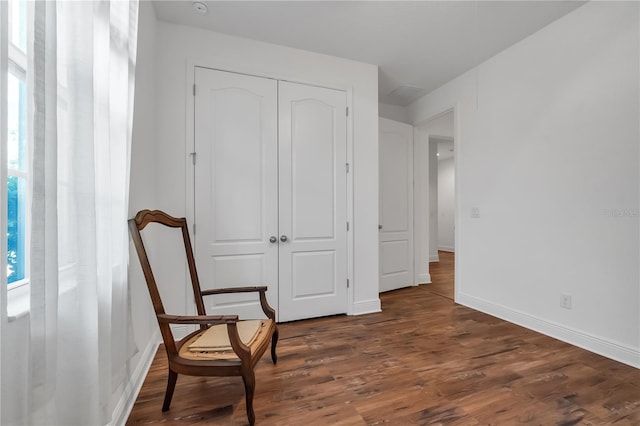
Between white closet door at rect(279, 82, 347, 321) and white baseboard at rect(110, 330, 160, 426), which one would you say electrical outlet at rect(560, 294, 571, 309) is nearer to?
white closet door at rect(279, 82, 347, 321)

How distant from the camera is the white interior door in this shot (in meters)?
4.03

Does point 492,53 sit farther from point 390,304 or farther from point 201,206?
point 201,206

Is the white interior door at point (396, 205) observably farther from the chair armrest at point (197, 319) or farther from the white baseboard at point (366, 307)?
the chair armrest at point (197, 319)

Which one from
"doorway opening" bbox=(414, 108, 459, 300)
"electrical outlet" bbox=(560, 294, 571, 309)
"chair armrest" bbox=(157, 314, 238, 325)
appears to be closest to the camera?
"chair armrest" bbox=(157, 314, 238, 325)

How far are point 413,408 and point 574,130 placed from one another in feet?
8.33

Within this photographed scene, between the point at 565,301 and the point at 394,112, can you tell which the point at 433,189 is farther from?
the point at 565,301

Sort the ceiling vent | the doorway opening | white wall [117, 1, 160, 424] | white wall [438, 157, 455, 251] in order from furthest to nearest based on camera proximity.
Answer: white wall [438, 157, 455, 251] → the doorway opening → the ceiling vent → white wall [117, 1, 160, 424]

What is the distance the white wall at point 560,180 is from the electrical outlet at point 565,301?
0.04m

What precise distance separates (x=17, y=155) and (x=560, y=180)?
344 cm

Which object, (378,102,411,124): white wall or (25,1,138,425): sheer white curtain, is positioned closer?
(25,1,138,425): sheer white curtain

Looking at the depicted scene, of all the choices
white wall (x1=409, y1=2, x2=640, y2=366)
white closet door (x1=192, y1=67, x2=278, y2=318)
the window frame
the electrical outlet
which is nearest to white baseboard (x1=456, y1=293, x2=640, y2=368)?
white wall (x1=409, y1=2, x2=640, y2=366)

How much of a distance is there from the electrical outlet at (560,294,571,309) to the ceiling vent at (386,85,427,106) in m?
2.86

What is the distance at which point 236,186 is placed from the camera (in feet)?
8.81

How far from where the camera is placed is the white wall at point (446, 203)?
332 inches
